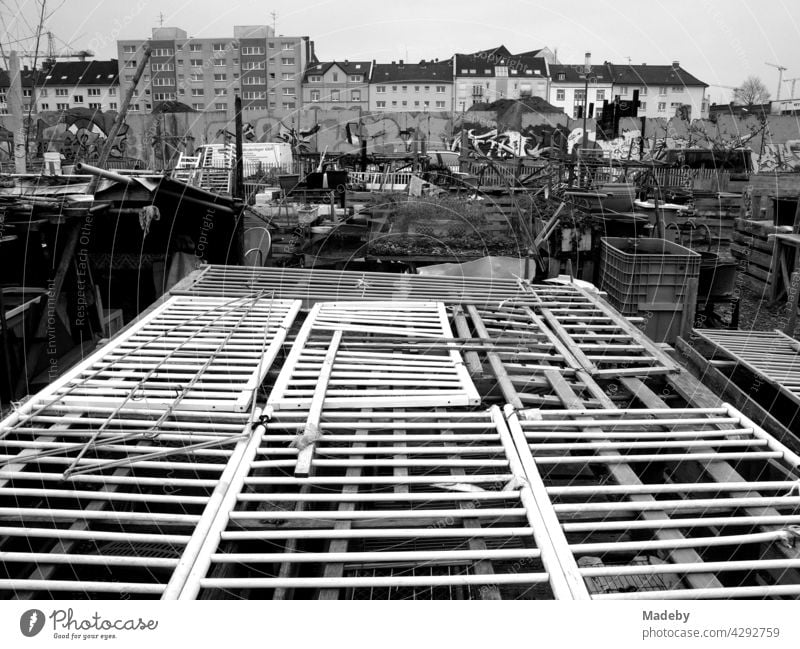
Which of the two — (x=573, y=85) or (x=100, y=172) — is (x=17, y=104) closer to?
(x=100, y=172)

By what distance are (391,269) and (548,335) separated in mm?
4958

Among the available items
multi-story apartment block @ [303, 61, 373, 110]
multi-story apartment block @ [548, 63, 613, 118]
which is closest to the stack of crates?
multi-story apartment block @ [548, 63, 613, 118]

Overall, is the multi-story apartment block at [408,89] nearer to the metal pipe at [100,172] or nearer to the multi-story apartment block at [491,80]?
the multi-story apartment block at [491,80]

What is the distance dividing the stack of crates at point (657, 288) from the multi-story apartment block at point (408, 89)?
28570 millimetres

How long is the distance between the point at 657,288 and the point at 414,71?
3410cm

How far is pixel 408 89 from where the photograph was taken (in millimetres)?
41781

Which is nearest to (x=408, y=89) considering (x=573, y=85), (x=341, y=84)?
(x=341, y=84)

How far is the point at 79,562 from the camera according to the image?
99.3 inches

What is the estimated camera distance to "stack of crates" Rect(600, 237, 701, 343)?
25.2 ft

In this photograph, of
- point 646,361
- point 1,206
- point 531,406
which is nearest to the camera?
point 531,406

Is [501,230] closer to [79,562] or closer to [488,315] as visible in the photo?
[488,315]

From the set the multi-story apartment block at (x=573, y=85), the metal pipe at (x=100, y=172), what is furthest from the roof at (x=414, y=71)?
the metal pipe at (x=100, y=172)
